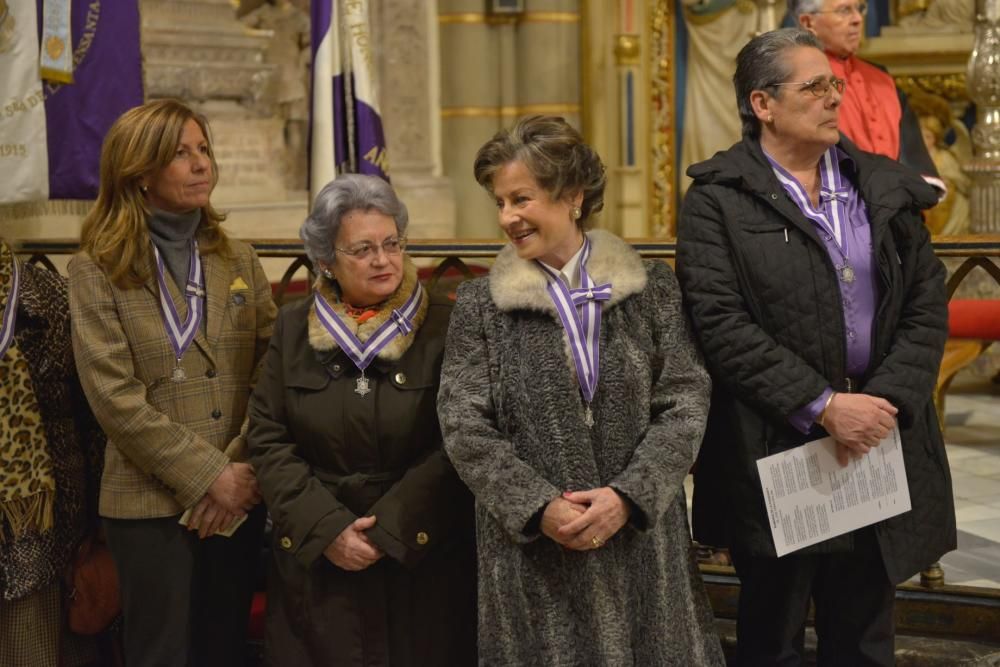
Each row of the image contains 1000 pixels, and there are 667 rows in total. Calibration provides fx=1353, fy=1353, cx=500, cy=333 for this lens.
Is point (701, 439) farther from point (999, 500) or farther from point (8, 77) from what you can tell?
point (999, 500)

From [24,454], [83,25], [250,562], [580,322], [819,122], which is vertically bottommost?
[250,562]

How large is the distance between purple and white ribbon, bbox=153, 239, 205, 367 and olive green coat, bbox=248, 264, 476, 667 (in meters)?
0.27

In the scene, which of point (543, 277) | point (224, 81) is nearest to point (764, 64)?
point (543, 277)

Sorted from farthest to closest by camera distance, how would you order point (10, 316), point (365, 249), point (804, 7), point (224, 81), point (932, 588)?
point (224, 81)
point (804, 7)
point (932, 588)
point (10, 316)
point (365, 249)

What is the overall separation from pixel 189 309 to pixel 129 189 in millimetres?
325

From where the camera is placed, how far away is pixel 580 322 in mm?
2863

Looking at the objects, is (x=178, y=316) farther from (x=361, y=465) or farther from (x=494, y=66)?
(x=494, y=66)

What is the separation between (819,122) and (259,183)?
501 cm

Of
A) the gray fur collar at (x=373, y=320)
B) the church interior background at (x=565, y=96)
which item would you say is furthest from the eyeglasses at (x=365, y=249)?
the church interior background at (x=565, y=96)

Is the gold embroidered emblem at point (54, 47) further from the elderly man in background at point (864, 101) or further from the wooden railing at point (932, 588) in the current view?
the elderly man in background at point (864, 101)

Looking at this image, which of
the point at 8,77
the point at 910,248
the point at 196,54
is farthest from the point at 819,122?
the point at 196,54

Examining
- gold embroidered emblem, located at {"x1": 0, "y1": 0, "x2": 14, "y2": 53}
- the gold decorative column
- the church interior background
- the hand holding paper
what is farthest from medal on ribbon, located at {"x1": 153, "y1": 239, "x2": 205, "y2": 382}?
the gold decorative column

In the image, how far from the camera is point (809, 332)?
2.97m

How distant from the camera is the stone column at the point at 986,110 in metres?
5.48
